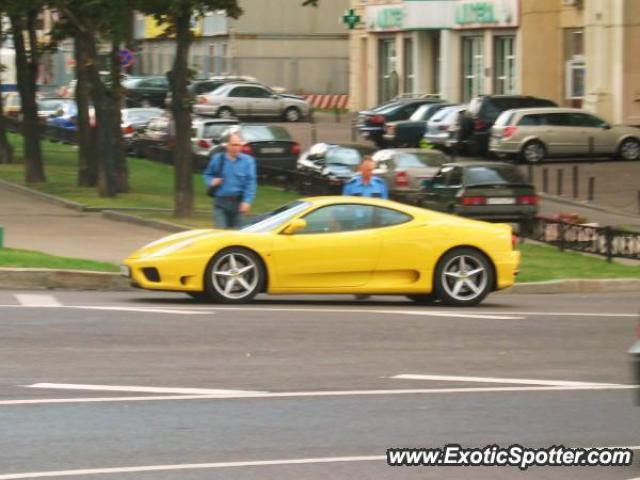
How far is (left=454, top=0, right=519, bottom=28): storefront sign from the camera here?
57.2m

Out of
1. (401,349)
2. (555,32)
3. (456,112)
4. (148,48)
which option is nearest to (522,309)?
(401,349)

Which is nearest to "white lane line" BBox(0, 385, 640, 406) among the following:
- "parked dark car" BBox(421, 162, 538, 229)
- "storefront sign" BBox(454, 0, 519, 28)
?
"parked dark car" BBox(421, 162, 538, 229)

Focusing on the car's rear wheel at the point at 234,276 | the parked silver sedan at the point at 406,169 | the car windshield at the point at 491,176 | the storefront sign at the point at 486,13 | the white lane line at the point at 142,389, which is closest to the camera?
the white lane line at the point at 142,389

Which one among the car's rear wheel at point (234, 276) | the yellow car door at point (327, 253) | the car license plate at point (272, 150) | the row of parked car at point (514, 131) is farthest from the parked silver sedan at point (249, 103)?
the car's rear wheel at point (234, 276)

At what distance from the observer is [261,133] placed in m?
41.8

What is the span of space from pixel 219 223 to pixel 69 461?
11441 mm

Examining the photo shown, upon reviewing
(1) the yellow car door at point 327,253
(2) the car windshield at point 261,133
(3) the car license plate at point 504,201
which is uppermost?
(2) the car windshield at point 261,133

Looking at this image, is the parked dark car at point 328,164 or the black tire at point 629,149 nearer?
the parked dark car at point 328,164

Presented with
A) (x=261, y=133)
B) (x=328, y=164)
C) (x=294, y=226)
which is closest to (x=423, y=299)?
(x=294, y=226)

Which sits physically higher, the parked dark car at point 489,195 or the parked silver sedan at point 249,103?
the parked silver sedan at point 249,103

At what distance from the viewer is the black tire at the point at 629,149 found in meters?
45.2

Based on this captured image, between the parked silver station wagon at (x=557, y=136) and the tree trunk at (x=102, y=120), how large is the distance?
14.5m

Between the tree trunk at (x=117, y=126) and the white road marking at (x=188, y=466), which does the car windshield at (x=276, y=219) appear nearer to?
the white road marking at (x=188, y=466)

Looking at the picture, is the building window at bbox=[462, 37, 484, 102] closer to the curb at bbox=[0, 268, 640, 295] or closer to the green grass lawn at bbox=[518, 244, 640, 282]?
the green grass lawn at bbox=[518, 244, 640, 282]
